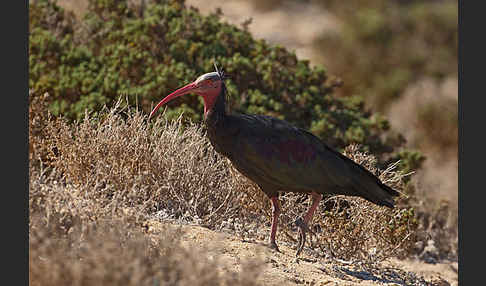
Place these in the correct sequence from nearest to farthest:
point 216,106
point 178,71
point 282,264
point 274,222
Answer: point 282,264, point 216,106, point 274,222, point 178,71

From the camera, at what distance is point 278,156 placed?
18.5ft

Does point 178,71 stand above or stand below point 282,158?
above

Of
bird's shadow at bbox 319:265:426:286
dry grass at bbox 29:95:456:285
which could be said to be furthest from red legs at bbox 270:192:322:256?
dry grass at bbox 29:95:456:285

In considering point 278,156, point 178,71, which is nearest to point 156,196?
point 278,156

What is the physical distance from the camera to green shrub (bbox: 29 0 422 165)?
348 inches

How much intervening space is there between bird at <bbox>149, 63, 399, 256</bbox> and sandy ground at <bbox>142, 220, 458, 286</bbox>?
23 centimetres

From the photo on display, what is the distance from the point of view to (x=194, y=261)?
403cm

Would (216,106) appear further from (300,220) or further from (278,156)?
(300,220)

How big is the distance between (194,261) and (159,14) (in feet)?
21.8

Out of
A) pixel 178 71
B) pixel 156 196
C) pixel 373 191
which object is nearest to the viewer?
pixel 373 191

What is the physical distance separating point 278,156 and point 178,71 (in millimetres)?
3652

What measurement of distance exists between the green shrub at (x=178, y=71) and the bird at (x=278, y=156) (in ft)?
8.16

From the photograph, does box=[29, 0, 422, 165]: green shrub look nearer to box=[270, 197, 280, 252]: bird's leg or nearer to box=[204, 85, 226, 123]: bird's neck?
box=[204, 85, 226, 123]: bird's neck

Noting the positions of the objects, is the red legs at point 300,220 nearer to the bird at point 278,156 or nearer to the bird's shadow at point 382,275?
the bird at point 278,156
